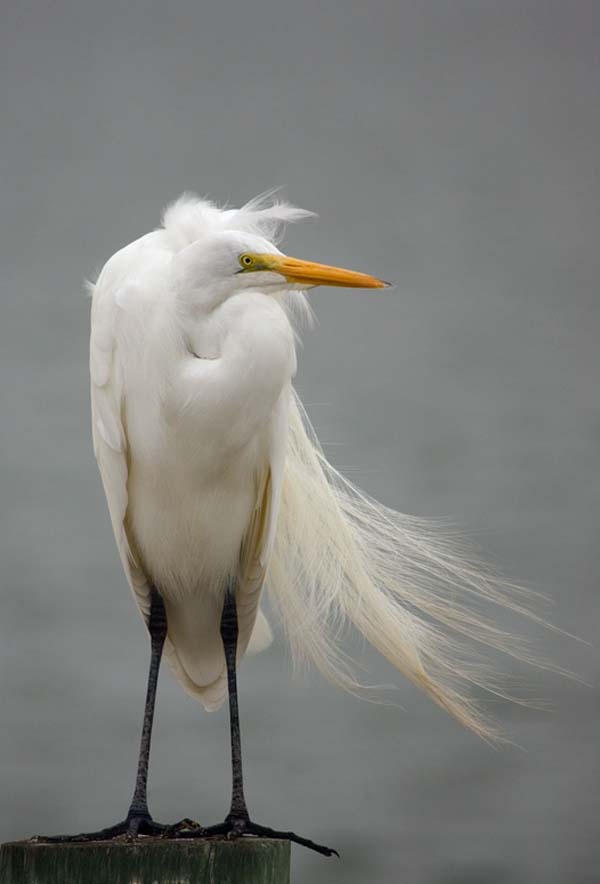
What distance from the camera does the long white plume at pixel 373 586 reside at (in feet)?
6.31

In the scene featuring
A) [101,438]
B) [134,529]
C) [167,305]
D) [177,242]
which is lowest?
[134,529]

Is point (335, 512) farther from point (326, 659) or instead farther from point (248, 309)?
point (248, 309)

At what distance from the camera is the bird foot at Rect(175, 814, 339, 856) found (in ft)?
5.11

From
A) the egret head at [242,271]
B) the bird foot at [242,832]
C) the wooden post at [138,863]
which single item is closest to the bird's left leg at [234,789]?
the bird foot at [242,832]

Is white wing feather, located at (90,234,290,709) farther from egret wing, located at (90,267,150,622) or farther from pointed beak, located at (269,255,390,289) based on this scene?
pointed beak, located at (269,255,390,289)

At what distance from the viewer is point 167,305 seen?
5.39ft

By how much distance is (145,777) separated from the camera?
1714mm

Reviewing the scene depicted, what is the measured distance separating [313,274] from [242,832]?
711 mm

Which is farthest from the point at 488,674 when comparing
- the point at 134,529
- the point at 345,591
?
the point at 134,529

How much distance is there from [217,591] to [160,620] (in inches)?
3.8

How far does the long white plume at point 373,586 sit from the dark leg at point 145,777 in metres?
0.20

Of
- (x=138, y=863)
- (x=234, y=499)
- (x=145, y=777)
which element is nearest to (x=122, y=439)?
(x=234, y=499)

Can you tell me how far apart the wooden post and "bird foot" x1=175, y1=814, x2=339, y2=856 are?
0.11 meters

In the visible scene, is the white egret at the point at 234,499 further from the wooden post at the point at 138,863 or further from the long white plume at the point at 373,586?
the wooden post at the point at 138,863
